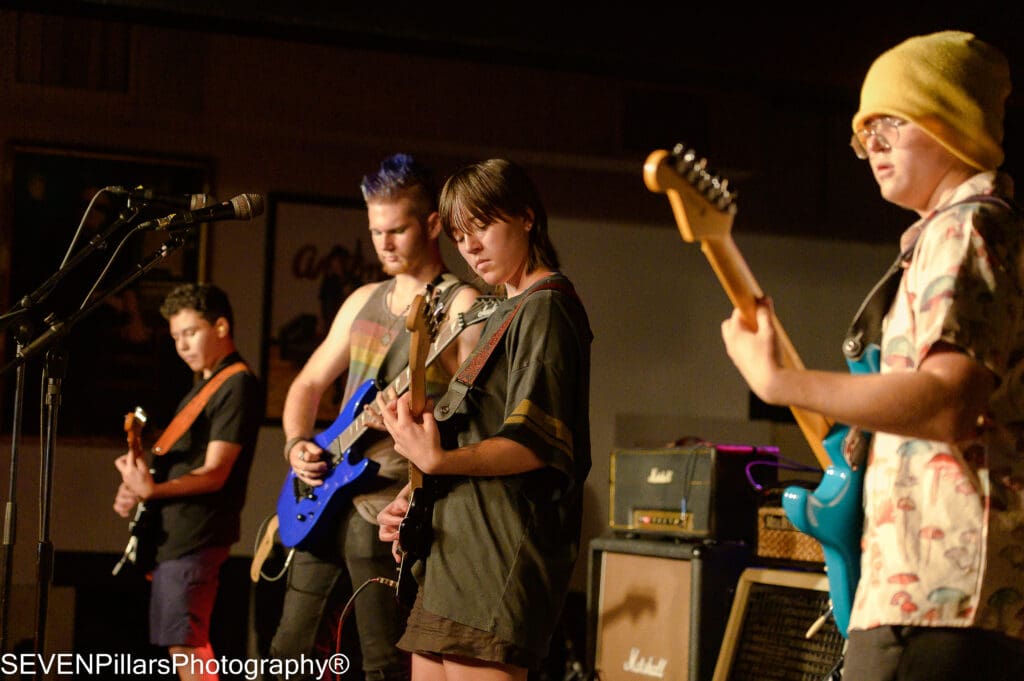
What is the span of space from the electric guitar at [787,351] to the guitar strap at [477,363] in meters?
0.62

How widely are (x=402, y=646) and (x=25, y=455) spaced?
409 cm

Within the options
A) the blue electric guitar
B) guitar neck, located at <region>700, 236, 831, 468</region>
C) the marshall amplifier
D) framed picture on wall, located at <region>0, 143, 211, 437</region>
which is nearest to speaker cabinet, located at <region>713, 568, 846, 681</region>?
the marshall amplifier

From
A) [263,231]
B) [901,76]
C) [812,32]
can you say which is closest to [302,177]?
[263,231]

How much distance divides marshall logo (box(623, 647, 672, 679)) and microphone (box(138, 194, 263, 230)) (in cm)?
197

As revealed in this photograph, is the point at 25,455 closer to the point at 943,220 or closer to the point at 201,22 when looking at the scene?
the point at 201,22

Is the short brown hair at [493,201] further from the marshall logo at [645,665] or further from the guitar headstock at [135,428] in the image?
the guitar headstock at [135,428]

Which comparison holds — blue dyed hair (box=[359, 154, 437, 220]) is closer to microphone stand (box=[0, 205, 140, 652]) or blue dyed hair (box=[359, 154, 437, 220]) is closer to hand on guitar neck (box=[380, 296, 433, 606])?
microphone stand (box=[0, 205, 140, 652])

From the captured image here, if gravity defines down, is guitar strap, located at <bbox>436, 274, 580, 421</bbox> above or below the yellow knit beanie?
below

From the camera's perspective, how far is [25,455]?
562cm

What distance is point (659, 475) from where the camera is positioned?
4.11 meters

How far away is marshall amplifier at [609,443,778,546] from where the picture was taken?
3811 mm

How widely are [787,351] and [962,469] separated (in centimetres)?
27

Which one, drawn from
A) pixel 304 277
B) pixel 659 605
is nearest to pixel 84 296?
pixel 304 277

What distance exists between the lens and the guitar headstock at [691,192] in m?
1.50
